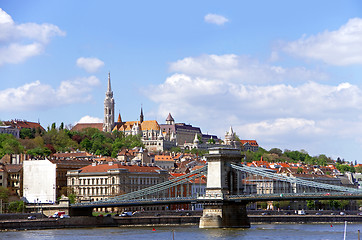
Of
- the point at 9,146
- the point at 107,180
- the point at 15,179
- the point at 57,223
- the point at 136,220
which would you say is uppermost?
the point at 9,146

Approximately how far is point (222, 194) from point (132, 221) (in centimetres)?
1436

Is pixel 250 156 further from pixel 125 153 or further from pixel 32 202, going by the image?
pixel 32 202

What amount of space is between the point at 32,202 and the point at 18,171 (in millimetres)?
5985

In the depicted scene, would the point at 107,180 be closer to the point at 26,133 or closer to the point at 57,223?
the point at 57,223

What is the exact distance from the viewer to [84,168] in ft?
366

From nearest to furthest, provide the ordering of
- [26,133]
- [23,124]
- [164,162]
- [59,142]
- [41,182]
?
[41,182] < [164,162] < [59,142] < [26,133] < [23,124]

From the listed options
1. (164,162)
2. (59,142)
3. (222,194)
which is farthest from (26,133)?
(222,194)

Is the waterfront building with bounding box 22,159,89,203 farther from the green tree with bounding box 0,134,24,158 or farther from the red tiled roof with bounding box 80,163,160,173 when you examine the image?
the green tree with bounding box 0,134,24,158

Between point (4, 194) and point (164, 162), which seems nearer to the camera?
point (4, 194)

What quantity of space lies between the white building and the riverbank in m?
23.5

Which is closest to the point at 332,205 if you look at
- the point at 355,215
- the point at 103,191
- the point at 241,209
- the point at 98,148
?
the point at 355,215

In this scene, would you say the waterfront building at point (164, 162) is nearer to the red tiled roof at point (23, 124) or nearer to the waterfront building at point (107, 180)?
the waterfront building at point (107, 180)

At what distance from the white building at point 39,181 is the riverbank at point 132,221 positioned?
23.5 m

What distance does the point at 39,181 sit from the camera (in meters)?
105
